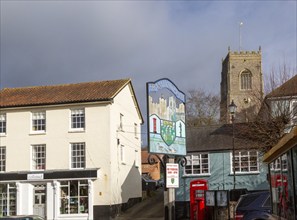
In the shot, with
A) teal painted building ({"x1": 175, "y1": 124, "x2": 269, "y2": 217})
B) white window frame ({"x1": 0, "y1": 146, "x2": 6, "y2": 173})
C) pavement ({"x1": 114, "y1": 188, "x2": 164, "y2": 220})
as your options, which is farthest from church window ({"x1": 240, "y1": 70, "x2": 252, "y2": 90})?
white window frame ({"x1": 0, "y1": 146, "x2": 6, "y2": 173})

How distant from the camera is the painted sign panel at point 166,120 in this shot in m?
22.3

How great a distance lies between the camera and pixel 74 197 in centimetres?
3556

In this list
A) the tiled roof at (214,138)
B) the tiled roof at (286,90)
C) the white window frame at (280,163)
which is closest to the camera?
the white window frame at (280,163)

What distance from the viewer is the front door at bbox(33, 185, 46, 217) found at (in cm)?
3575

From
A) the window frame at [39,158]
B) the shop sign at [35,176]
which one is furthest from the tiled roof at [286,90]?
the shop sign at [35,176]

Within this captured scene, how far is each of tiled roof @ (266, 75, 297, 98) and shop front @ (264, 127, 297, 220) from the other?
22115mm

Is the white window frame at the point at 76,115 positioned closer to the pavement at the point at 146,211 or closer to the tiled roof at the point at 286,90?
the pavement at the point at 146,211

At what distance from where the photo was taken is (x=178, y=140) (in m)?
24.5

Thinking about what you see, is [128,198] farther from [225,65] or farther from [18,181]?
[225,65]

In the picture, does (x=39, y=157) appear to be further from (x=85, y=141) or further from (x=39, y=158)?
(x=85, y=141)

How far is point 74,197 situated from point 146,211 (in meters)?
5.98

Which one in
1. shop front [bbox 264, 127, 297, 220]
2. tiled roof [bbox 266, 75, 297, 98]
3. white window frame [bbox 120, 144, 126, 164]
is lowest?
shop front [bbox 264, 127, 297, 220]

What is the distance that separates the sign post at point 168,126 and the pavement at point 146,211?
11.8 metres

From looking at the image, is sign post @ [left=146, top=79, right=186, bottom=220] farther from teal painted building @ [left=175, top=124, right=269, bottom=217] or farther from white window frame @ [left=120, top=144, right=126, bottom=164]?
A: white window frame @ [left=120, top=144, right=126, bottom=164]
